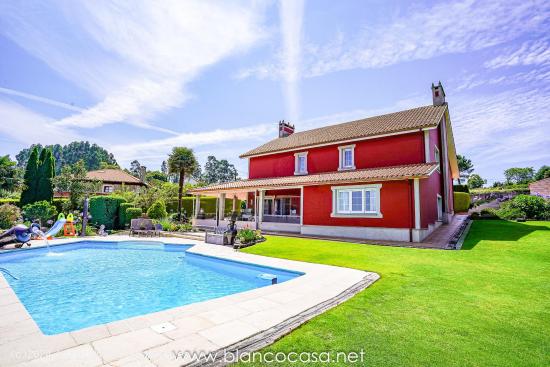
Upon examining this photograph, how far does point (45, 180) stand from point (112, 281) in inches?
1327

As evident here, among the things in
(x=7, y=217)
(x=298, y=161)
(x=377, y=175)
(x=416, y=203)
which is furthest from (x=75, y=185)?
(x=416, y=203)

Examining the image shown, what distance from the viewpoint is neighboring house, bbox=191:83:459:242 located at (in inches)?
704

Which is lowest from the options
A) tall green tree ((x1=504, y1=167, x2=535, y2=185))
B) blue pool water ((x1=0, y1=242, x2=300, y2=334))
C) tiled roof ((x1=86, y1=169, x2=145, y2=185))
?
blue pool water ((x1=0, y1=242, x2=300, y2=334))

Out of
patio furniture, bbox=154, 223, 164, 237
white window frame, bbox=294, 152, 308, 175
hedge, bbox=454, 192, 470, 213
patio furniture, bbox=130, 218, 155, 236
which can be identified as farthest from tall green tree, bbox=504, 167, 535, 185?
patio furniture, bbox=130, 218, 155, 236

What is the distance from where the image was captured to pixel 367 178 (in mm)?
18516

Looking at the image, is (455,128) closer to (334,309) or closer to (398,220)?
(398,220)

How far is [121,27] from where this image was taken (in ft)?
38.3

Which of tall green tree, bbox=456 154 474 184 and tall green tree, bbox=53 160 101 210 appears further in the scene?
tall green tree, bbox=456 154 474 184

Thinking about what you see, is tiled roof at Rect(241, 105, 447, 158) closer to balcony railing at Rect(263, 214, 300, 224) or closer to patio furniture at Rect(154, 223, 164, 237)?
balcony railing at Rect(263, 214, 300, 224)

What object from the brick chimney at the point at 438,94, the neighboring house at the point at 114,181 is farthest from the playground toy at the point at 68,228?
the neighboring house at the point at 114,181

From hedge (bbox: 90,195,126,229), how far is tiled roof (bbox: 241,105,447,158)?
14164 mm

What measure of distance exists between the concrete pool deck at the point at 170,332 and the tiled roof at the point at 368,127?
1699 centimetres

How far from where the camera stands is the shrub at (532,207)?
22594 mm

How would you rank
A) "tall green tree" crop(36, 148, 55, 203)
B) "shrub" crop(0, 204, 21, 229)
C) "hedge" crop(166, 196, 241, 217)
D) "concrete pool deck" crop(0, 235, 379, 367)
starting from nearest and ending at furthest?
"concrete pool deck" crop(0, 235, 379, 367) → "shrub" crop(0, 204, 21, 229) → "tall green tree" crop(36, 148, 55, 203) → "hedge" crop(166, 196, 241, 217)
